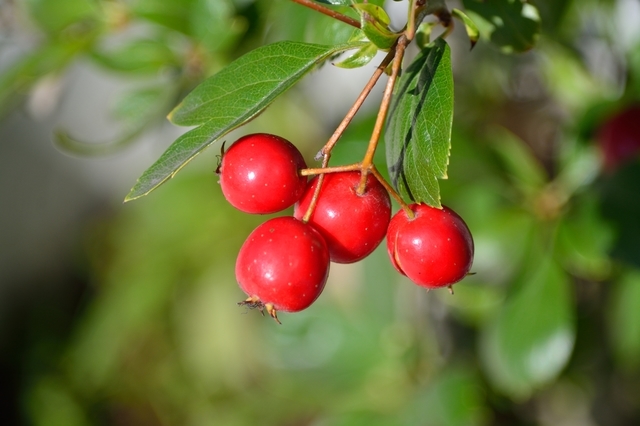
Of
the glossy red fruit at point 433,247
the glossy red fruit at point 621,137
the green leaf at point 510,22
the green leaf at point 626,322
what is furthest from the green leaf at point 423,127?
the green leaf at point 626,322

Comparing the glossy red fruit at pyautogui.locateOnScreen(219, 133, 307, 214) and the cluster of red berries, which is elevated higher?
the glossy red fruit at pyautogui.locateOnScreen(219, 133, 307, 214)

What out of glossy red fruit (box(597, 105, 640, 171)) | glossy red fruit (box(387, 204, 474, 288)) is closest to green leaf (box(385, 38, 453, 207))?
glossy red fruit (box(387, 204, 474, 288))

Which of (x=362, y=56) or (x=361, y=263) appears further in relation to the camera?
(x=361, y=263)

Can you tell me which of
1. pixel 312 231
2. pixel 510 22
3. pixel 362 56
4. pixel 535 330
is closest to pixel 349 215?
pixel 312 231

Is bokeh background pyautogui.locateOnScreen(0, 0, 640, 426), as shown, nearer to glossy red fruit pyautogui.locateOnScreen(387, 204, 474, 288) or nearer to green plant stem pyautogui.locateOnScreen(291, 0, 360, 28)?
green plant stem pyautogui.locateOnScreen(291, 0, 360, 28)

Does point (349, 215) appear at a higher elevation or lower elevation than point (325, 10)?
lower

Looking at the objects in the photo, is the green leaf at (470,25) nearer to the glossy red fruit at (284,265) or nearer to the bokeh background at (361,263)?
the bokeh background at (361,263)

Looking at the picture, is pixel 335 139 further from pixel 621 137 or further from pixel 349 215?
pixel 621 137
